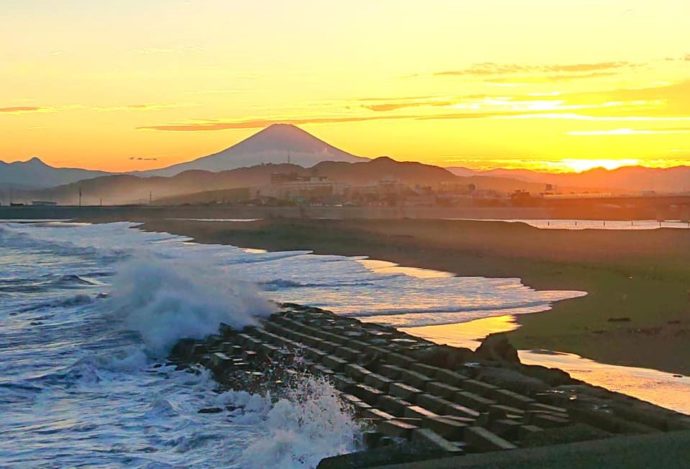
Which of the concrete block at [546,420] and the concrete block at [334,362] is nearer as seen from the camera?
the concrete block at [546,420]

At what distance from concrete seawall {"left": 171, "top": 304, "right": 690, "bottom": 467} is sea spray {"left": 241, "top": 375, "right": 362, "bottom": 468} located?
8.6 inches

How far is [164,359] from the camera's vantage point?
15688mm

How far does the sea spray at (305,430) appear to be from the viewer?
8.29m

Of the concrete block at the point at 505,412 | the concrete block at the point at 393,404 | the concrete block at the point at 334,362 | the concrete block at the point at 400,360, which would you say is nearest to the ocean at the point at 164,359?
the concrete block at the point at 393,404

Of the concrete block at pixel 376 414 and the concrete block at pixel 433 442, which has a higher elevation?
the concrete block at pixel 433 442

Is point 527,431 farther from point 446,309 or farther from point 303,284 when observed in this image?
point 303,284

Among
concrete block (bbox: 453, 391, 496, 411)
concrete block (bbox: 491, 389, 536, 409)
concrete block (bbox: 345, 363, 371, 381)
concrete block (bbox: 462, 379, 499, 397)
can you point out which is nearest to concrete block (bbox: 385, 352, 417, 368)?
concrete block (bbox: 345, 363, 371, 381)

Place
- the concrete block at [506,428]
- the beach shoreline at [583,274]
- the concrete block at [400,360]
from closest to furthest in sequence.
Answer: the concrete block at [506,428] → the concrete block at [400,360] → the beach shoreline at [583,274]

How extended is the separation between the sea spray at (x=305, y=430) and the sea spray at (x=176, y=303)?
6.29m

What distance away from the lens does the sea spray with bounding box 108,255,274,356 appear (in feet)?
56.9

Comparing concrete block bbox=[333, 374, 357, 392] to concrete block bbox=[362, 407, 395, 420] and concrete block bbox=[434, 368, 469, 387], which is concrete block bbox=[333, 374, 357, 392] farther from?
concrete block bbox=[362, 407, 395, 420]

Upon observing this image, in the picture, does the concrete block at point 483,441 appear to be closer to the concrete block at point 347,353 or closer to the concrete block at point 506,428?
the concrete block at point 506,428

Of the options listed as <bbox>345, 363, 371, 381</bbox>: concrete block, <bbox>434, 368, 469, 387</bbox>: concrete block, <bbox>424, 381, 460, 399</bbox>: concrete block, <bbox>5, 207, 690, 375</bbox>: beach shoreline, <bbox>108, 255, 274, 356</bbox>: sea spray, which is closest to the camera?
<bbox>424, 381, 460, 399</bbox>: concrete block

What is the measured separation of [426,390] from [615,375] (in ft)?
11.2
